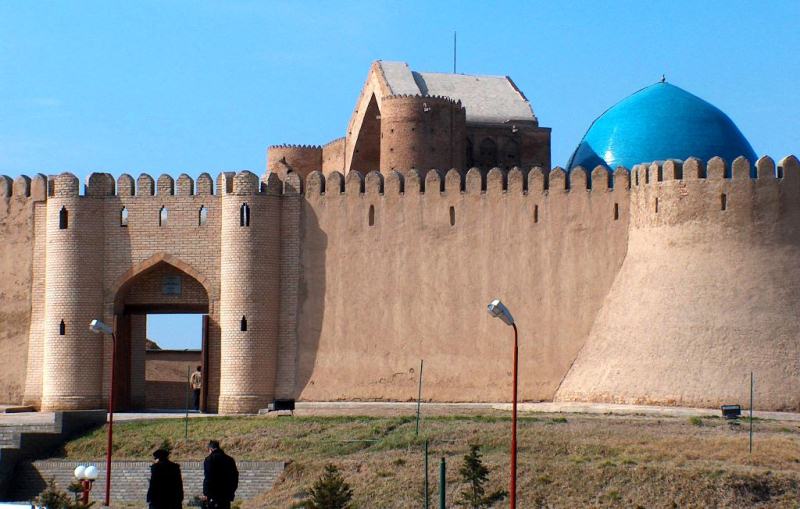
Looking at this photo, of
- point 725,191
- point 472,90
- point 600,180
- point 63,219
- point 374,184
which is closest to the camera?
point 725,191

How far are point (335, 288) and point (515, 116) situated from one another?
8125 millimetres

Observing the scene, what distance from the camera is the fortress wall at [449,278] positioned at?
3212 centimetres

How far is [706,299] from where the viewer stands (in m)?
30.6

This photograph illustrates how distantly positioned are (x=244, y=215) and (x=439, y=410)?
229 inches

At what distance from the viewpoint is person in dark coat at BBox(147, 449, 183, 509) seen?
18.3 meters

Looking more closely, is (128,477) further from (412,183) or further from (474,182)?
(474,182)

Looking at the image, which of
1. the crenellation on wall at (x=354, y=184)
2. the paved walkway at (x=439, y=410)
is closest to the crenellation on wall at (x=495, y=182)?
the crenellation on wall at (x=354, y=184)

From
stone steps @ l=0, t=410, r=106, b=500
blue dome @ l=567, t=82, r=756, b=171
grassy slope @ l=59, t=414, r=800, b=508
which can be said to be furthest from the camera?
blue dome @ l=567, t=82, r=756, b=171

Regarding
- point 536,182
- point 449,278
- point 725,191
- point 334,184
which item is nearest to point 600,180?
point 536,182

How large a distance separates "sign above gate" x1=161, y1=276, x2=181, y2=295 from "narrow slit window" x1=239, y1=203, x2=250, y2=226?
2146 millimetres

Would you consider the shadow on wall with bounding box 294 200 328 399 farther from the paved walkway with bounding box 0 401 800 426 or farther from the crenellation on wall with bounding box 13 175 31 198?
the crenellation on wall with bounding box 13 175 31 198

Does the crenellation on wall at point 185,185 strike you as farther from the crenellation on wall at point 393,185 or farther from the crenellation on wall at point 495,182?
the crenellation on wall at point 495,182

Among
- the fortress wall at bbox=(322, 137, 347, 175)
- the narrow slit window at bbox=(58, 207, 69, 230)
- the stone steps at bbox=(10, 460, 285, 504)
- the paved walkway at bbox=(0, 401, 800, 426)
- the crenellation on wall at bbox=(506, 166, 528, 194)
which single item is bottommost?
the stone steps at bbox=(10, 460, 285, 504)

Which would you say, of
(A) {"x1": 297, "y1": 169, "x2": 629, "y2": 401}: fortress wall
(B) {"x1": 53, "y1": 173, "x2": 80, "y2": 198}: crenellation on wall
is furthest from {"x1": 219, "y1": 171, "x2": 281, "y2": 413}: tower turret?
(B) {"x1": 53, "y1": 173, "x2": 80, "y2": 198}: crenellation on wall
